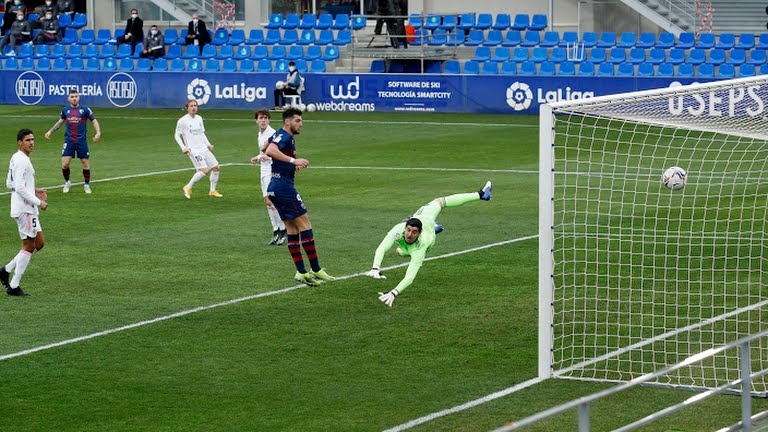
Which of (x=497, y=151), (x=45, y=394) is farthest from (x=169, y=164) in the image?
(x=45, y=394)

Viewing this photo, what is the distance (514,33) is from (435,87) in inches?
189

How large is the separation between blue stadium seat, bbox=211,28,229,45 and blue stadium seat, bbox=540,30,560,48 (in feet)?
39.7

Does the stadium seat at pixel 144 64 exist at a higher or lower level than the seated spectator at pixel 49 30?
lower

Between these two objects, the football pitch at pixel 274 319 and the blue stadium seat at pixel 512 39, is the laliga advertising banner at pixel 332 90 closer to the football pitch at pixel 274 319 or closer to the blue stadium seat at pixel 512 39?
the blue stadium seat at pixel 512 39

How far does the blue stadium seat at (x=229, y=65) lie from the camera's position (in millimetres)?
45719

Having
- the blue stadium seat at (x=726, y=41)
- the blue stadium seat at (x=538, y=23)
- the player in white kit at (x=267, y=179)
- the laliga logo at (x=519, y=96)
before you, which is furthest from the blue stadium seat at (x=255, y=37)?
the player in white kit at (x=267, y=179)

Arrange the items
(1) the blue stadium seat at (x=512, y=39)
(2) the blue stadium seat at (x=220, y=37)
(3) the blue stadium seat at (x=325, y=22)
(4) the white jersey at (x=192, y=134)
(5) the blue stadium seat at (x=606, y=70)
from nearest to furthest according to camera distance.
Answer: (4) the white jersey at (x=192, y=134)
(5) the blue stadium seat at (x=606, y=70)
(1) the blue stadium seat at (x=512, y=39)
(2) the blue stadium seat at (x=220, y=37)
(3) the blue stadium seat at (x=325, y=22)

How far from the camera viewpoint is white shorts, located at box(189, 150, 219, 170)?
25219 mm

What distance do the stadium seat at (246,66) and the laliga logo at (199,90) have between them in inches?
77.4

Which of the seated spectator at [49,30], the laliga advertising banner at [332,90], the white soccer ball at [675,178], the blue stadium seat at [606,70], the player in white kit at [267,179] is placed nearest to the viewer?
the white soccer ball at [675,178]

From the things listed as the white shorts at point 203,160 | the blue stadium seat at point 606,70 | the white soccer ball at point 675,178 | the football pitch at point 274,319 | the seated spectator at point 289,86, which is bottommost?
the football pitch at point 274,319

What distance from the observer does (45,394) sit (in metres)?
11.9

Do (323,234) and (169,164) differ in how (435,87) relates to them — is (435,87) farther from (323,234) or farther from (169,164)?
(323,234)

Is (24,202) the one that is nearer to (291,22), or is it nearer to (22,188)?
(22,188)
